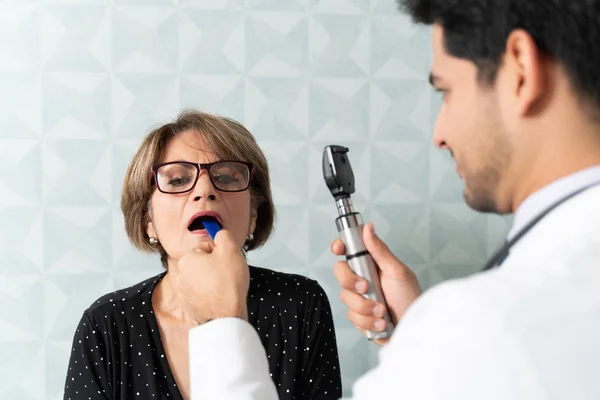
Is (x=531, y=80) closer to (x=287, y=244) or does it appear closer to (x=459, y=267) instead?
(x=287, y=244)

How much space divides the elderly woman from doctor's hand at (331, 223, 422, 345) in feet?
1.52

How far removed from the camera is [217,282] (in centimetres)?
85

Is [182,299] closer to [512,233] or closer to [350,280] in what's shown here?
[350,280]

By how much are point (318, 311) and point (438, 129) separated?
0.78 meters

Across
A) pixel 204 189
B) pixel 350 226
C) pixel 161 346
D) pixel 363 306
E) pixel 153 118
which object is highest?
pixel 153 118

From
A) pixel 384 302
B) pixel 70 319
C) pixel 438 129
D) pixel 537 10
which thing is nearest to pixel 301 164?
pixel 70 319

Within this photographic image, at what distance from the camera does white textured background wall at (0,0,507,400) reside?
1575 millimetres

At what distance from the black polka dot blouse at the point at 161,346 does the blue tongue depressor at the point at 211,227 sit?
23 centimetres

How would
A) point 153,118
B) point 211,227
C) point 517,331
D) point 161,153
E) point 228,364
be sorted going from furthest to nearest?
point 153,118 → point 161,153 → point 211,227 → point 228,364 → point 517,331

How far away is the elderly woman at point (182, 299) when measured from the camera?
1259mm

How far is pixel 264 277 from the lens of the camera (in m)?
1.45

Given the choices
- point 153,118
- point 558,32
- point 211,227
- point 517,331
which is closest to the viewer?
point 517,331

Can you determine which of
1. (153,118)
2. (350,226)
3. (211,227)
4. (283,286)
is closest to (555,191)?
(350,226)

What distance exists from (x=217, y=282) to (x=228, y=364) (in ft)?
0.55
